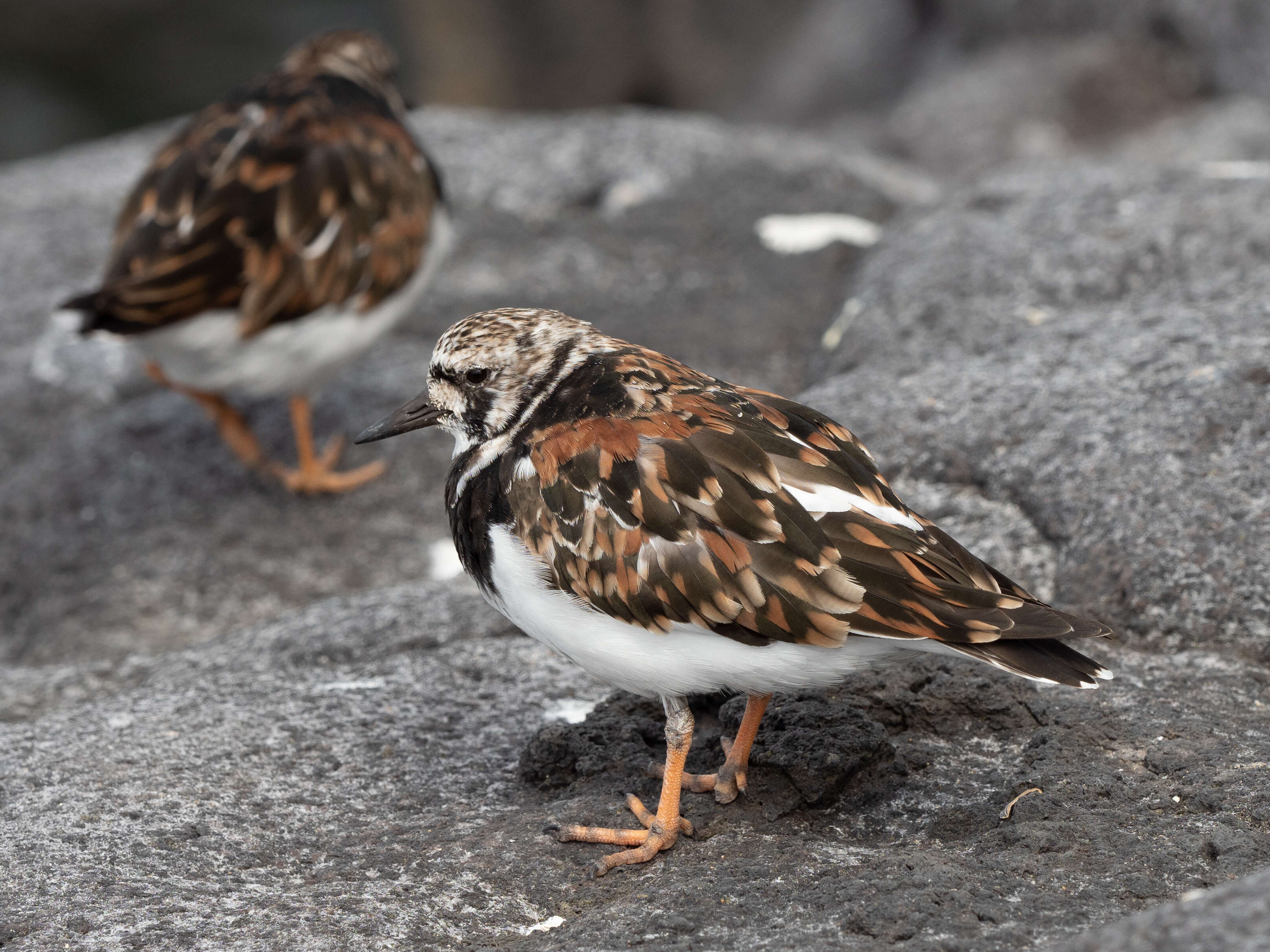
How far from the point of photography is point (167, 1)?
20.8 metres

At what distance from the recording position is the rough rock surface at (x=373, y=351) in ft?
19.6

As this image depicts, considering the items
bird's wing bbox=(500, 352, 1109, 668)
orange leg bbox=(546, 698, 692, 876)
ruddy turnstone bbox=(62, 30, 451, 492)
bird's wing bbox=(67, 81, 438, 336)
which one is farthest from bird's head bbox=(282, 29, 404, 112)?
orange leg bbox=(546, 698, 692, 876)

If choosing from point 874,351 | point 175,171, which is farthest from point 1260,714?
point 175,171

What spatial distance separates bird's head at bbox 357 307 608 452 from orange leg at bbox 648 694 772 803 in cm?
99

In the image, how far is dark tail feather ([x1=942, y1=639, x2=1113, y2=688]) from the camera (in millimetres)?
2828

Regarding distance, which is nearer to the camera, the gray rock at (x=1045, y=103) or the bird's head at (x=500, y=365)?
the bird's head at (x=500, y=365)

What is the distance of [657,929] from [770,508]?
3.24 ft

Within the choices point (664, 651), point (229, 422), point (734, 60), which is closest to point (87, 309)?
point (229, 422)

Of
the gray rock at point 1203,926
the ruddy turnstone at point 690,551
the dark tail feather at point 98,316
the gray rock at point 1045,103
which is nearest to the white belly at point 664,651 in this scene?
the ruddy turnstone at point 690,551

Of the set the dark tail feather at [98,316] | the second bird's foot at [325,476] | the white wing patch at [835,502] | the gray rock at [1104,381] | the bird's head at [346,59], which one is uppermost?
the bird's head at [346,59]

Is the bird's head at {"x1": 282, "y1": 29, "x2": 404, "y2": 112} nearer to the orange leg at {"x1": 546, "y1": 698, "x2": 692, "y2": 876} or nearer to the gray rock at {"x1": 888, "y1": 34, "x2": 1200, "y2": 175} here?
the orange leg at {"x1": 546, "y1": 698, "x2": 692, "y2": 876}

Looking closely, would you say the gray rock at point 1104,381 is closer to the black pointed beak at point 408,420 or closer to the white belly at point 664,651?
the white belly at point 664,651

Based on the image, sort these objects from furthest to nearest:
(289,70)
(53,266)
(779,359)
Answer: (53,266), (779,359), (289,70)

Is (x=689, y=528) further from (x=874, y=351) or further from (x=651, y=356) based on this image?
(x=874, y=351)
